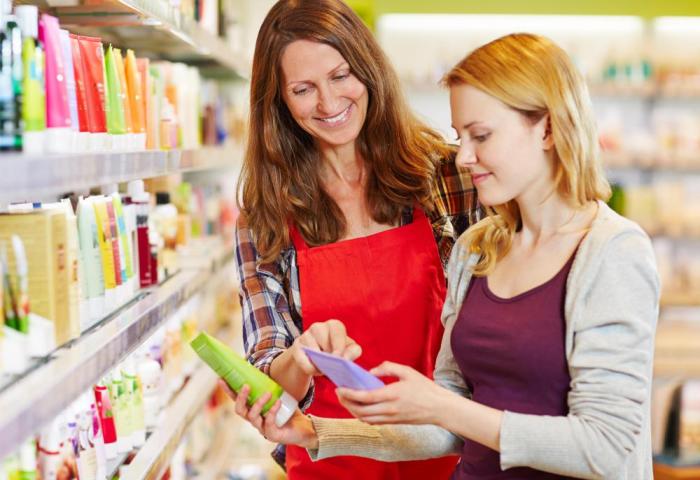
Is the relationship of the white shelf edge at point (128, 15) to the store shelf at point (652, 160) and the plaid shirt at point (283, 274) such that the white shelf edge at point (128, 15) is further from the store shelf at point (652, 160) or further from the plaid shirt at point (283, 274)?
the store shelf at point (652, 160)

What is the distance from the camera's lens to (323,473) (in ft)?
8.07

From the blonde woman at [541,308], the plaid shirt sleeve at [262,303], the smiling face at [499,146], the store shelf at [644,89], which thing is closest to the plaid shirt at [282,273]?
the plaid shirt sleeve at [262,303]

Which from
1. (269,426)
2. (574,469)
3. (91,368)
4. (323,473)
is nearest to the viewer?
(574,469)

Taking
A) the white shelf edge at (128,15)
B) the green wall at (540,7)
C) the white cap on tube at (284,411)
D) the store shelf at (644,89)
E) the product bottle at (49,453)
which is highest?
the green wall at (540,7)

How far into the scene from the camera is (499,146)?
1.81 meters

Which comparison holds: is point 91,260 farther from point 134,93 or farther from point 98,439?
point 134,93

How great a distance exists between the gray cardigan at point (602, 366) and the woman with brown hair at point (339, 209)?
0.70 metres

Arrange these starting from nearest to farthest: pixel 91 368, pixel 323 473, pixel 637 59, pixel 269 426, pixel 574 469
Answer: pixel 574 469 < pixel 91 368 < pixel 269 426 < pixel 323 473 < pixel 637 59

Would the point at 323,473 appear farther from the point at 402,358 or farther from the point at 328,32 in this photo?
the point at 328,32

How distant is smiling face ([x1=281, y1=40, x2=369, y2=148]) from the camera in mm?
2303

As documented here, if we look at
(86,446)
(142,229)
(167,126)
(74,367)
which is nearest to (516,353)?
(74,367)

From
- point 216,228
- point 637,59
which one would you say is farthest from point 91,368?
point 637,59

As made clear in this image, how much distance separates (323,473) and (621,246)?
3.52ft

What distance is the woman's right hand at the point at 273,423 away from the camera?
6.76 ft
